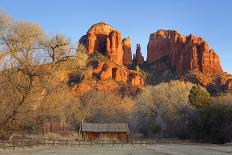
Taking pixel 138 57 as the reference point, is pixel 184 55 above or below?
below

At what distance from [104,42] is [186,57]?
1573 inches

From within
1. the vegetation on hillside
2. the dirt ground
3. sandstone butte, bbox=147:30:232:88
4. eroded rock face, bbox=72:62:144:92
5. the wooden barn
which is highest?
sandstone butte, bbox=147:30:232:88

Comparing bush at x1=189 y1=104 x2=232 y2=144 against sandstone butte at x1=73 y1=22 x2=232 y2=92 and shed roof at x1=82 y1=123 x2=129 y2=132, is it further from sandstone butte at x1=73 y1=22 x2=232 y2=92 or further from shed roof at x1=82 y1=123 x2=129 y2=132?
sandstone butte at x1=73 y1=22 x2=232 y2=92

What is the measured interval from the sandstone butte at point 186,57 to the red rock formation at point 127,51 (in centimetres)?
1014

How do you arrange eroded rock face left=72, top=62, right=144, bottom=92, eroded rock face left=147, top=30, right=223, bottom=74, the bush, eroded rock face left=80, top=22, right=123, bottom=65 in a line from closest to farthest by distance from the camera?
the bush
eroded rock face left=72, top=62, right=144, bottom=92
eroded rock face left=147, top=30, right=223, bottom=74
eroded rock face left=80, top=22, right=123, bottom=65

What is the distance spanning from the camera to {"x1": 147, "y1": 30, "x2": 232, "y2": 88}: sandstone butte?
153738mm

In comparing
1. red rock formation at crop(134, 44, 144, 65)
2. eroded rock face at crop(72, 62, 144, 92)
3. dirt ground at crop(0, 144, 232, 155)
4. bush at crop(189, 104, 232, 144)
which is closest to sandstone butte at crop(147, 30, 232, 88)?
red rock formation at crop(134, 44, 144, 65)

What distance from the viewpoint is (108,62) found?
155 metres

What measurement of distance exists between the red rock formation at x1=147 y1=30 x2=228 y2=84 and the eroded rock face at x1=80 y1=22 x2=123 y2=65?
19205 millimetres

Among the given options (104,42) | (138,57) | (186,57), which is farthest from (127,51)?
(186,57)

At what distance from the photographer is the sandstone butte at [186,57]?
154 meters

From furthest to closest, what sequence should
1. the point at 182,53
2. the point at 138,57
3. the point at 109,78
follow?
the point at 138,57 < the point at 182,53 < the point at 109,78

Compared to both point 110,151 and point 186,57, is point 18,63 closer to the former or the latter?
point 110,151

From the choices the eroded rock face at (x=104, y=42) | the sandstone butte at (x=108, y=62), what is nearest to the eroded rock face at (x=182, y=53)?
the sandstone butte at (x=108, y=62)
